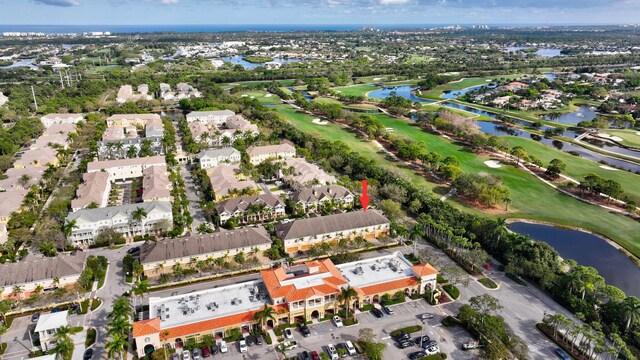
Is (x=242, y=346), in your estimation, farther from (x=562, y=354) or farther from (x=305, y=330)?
(x=562, y=354)

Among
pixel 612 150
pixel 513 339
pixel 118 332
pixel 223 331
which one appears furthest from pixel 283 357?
pixel 612 150

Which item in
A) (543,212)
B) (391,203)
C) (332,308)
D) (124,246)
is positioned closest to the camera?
(332,308)

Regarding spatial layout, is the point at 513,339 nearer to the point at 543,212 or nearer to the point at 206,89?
the point at 543,212

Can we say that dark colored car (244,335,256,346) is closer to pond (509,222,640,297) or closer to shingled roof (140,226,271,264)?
shingled roof (140,226,271,264)

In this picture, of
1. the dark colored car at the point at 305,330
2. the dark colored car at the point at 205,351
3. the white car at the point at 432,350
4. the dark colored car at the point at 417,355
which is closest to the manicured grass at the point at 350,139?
the white car at the point at 432,350

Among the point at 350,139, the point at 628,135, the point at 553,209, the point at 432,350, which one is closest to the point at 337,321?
the point at 432,350

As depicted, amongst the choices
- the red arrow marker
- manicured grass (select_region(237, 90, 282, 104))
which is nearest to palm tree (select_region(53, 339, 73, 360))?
the red arrow marker
